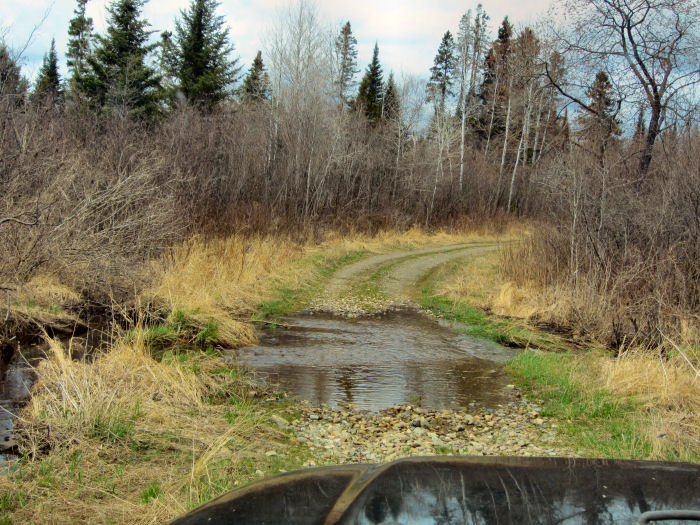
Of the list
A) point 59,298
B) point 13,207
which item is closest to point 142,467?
point 13,207

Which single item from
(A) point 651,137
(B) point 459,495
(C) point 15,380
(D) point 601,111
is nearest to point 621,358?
(B) point 459,495

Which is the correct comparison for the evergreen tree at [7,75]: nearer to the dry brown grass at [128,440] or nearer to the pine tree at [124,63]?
the dry brown grass at [128,440]

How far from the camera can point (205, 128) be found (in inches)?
758

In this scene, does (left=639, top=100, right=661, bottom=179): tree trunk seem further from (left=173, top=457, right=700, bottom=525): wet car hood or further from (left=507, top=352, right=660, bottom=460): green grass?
(left=173, top=457, right=700, bottom=525): wet car hood

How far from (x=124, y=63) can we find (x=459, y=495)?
3360 centimetres

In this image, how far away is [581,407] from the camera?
5949 millimetres

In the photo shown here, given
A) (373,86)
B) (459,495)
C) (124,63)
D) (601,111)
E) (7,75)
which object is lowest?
(459,495)

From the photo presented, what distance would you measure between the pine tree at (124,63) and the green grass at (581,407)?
87.8 feet

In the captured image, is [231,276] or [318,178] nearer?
[231,276]

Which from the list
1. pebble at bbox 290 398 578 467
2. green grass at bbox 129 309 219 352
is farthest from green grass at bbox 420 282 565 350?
green grass at bbox 129 309 219 352

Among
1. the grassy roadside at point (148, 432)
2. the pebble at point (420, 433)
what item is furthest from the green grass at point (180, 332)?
the pebble at point (420, 433)

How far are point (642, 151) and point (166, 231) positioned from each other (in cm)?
1093

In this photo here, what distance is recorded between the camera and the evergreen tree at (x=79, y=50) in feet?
98.3

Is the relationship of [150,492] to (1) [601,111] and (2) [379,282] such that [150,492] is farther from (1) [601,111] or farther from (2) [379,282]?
(1) [601,111]
